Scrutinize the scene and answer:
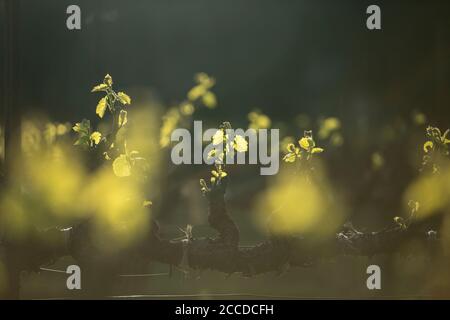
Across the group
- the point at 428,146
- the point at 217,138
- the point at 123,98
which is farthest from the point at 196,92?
the point at 428,146

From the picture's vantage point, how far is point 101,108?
237 cm

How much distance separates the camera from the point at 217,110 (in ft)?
7.80

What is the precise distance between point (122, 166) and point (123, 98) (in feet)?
1.00

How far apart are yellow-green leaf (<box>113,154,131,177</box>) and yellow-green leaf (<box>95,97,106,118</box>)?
0.21 m

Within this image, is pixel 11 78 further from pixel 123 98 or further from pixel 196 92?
pixel 196 92

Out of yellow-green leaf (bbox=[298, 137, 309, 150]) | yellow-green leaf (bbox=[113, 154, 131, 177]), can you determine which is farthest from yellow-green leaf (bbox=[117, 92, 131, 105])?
yellow-green leaf (bbox=[298, 137, 309, 150])

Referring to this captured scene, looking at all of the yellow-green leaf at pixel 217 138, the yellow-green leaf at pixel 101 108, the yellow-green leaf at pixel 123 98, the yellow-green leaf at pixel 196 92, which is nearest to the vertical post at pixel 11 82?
the yellow-green leaf at pixel 101 108

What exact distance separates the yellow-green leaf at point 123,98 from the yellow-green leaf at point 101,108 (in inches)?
2.8


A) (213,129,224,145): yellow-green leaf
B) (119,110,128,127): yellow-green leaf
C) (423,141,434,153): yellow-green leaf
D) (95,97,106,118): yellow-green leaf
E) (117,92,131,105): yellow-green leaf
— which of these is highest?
(117,92,131,105): yellow-green leaf

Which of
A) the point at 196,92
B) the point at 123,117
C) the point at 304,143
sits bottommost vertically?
the point at 304,143

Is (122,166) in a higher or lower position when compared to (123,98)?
lower

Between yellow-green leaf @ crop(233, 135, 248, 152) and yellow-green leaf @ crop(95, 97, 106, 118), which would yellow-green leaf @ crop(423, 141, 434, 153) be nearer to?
yellow-green leaf @ crop(233, 135, 248, 152)

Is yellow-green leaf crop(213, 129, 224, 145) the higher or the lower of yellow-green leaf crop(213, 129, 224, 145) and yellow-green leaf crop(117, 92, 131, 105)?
the lower

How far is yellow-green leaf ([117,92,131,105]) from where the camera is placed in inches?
93.2
